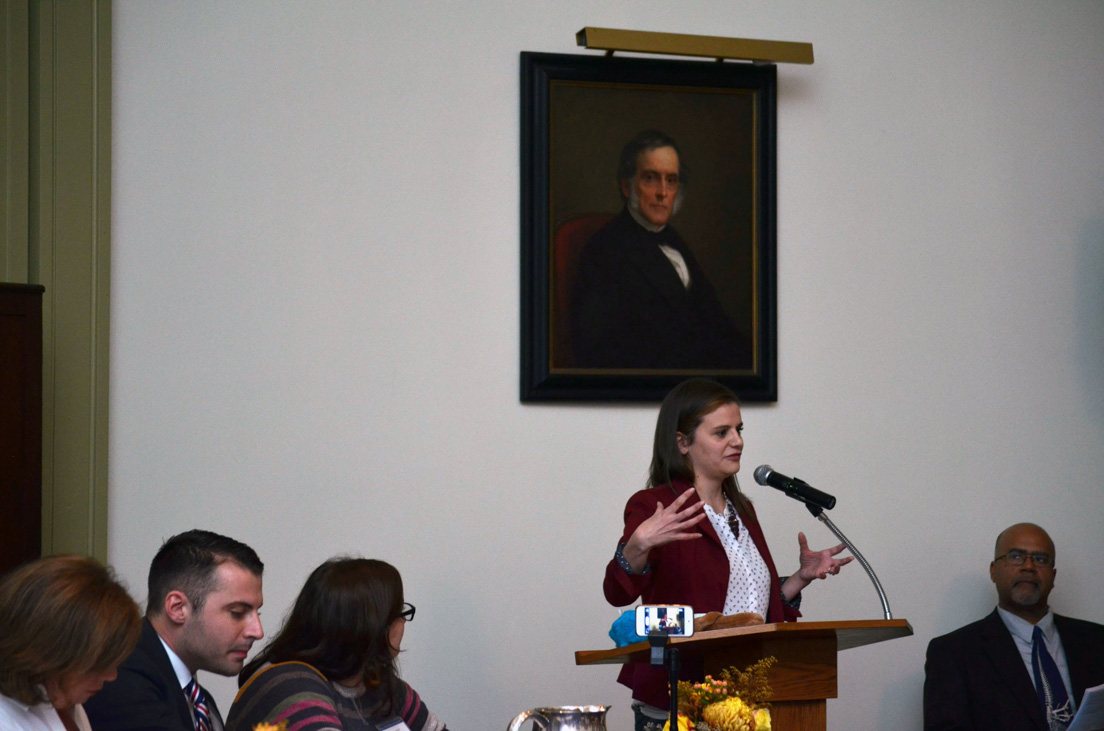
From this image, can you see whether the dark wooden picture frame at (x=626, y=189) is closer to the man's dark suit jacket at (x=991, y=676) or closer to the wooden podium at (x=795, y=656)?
the man's dark suit jacket at (x=991, y=676)

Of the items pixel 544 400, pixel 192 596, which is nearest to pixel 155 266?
pixel 544 400

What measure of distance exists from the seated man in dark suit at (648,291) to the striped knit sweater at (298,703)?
1.87m

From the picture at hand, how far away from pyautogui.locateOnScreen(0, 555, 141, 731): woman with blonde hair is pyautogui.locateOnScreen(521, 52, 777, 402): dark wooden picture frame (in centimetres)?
240

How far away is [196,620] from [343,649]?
1.02 feet

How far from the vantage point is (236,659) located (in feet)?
7.64

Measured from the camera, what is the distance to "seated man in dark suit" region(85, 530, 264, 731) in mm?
2217

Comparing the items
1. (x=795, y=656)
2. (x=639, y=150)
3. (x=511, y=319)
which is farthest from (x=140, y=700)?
(x=639, y=150)

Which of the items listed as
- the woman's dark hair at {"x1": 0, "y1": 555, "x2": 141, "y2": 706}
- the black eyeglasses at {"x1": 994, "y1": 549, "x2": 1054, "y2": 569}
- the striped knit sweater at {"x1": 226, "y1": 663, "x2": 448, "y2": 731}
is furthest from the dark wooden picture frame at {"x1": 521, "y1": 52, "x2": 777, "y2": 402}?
the woman's dark hair at {"x1": 0, "y1": 555, "x2": 141, "y2": 706}

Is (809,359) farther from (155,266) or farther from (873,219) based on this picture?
(155,266)

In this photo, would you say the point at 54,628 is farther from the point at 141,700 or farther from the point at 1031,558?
the point at 1031,558

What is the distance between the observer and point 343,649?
2.46 meters

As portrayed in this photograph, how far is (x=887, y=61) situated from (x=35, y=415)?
326 centimetres

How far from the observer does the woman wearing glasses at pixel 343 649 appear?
7.66ft

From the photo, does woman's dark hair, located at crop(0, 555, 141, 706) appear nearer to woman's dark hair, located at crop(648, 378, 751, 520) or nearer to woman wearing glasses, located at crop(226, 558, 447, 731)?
woman wearing glasses, located at crop(226, 558, 447, 731)
